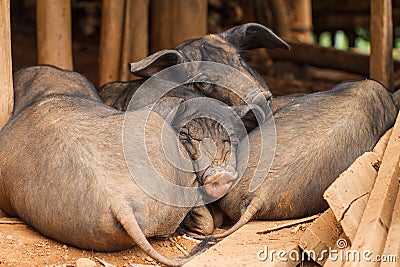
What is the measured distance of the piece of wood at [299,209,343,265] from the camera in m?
3.23

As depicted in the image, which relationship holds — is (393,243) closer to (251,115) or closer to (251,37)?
(251,115)

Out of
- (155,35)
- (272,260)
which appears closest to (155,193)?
(272,260)

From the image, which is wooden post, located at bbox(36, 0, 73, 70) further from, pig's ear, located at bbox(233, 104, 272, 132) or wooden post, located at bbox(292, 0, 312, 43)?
wooden post, located at bbox(292, 0, 312, 43)

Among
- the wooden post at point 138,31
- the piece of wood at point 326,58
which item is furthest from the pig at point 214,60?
the piece of wood at point 326,58

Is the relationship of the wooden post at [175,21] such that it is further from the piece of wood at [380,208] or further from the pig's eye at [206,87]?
the piece of wood at [380,208]

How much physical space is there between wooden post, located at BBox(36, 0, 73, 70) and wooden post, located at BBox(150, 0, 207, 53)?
4.43 ft

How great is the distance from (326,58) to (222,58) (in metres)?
4.03

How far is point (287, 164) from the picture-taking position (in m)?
3.78

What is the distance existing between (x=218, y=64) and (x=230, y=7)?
5388 millimetres

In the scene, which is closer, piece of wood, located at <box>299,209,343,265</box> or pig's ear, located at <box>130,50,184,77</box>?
piece of wood, located at <box>299,209,343,265</box>

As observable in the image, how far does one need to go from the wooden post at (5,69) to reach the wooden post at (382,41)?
2454 mm

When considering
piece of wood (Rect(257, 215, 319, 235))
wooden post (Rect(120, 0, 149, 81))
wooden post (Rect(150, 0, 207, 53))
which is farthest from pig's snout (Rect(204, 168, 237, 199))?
wooden post (Rect(150, 0, 207, 53))

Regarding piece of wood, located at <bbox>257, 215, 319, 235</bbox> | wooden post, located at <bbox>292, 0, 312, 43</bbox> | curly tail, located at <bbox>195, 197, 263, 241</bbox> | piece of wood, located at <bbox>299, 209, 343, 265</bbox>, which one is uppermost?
piece of wood, located at <bbox>299, 209, 343, 265</bbox>

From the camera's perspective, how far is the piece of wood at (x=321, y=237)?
323 centimetres
